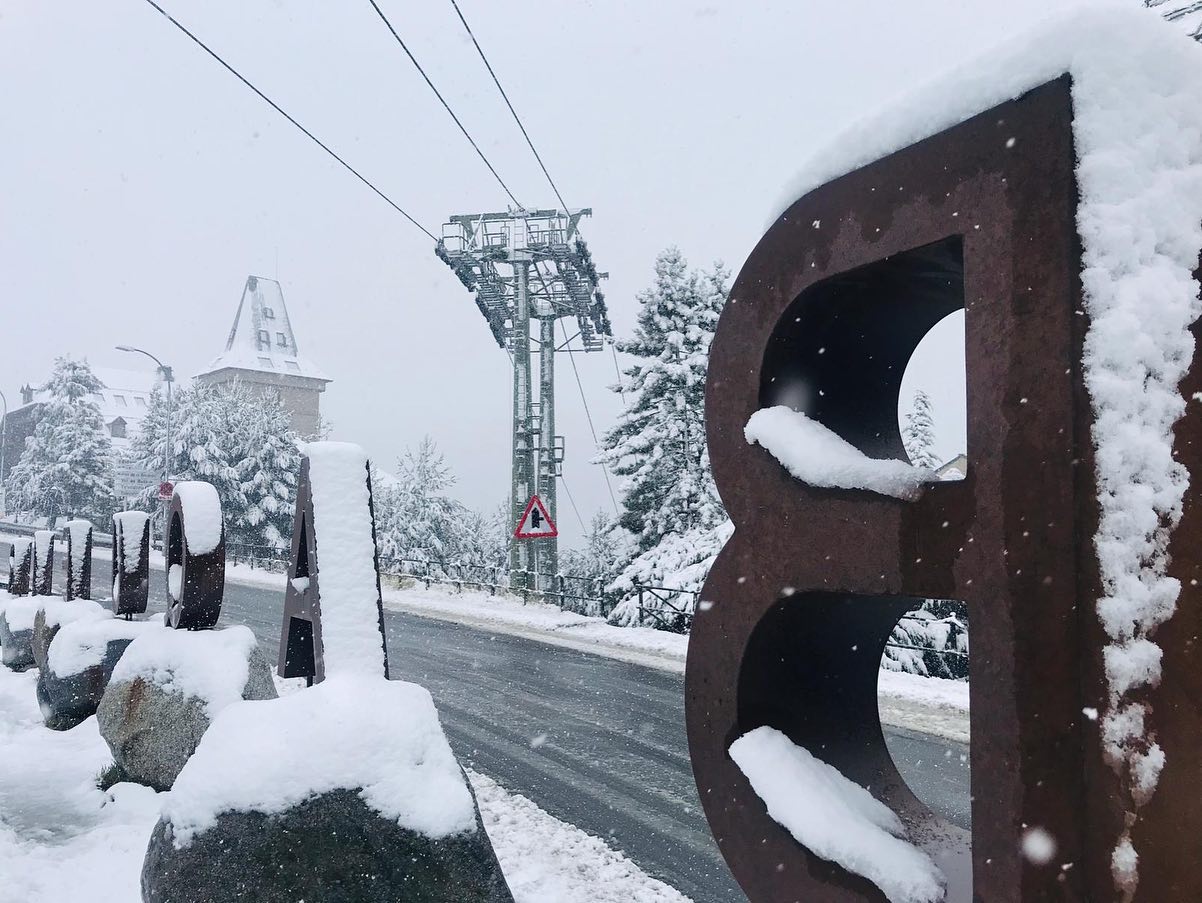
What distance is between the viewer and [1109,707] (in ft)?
4.73

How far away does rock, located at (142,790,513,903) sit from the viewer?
3.17 metres

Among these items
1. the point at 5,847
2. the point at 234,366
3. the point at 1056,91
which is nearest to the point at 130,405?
the point at 234,366

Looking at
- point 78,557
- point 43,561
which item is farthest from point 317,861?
point 43,561

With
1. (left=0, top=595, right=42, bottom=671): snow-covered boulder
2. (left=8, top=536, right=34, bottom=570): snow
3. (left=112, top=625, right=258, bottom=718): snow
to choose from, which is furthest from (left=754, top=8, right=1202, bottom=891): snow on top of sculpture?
(left=8, top=536, right=34, bottom=570): snow

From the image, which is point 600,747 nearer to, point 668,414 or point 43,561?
point 43,561

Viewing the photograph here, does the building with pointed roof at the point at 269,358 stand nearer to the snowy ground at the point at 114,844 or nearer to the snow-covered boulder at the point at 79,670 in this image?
the snow-covered boulder at the point at 79,670

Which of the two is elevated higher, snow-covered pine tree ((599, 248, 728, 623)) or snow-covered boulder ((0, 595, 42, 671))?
snow-covered pine tree ((599, 248, 728, 623))

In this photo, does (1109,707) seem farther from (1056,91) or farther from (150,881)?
(150,881)

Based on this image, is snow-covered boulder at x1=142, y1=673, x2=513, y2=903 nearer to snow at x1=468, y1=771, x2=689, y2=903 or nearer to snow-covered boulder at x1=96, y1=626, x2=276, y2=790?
snow at x1=468, y1=771, x2=689, y2=903

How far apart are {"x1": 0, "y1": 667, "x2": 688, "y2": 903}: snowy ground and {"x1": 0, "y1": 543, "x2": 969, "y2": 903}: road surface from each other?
0.76ft

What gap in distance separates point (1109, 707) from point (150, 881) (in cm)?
355

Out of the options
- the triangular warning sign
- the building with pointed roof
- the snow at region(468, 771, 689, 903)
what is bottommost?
the snow at region(468, 771, 689, 903)

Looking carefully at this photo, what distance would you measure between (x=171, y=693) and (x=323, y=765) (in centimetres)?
324

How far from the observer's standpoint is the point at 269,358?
7450 centimetres
